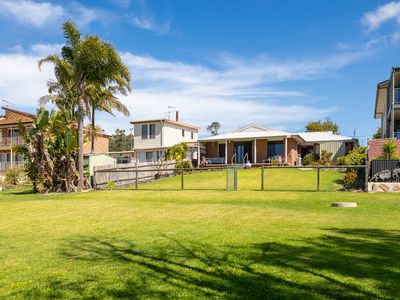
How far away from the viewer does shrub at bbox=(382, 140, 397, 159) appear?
21109 mm

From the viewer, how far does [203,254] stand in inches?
231

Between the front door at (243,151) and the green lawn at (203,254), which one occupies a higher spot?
the front door at (243,151)

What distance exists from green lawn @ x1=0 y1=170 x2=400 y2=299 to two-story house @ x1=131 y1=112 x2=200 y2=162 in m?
29.1

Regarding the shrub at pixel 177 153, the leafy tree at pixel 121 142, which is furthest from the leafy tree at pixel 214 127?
the shrub at pixel 177 153

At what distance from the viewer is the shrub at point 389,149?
21.1 meters

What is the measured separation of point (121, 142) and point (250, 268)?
274 feet

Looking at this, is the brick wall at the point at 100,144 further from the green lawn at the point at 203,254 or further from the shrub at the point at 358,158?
the green lawn at the point at 203,254

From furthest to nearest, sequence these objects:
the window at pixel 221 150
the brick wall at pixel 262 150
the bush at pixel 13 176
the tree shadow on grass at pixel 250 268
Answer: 1. the window at pixel 221 150
2. the brick wall at pixel 262 150
3. the bush at pixel 13 176
4. the tree shadow on grass at pixel 250 268

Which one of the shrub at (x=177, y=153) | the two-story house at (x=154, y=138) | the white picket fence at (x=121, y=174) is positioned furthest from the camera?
the two-story house at (x=154, y=138)

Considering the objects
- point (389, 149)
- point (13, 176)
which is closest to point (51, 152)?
point (13, 176)

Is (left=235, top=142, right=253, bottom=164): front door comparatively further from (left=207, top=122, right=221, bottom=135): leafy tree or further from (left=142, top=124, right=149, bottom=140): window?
(left=207, top=122, right=221, bottom=135): leafy tree

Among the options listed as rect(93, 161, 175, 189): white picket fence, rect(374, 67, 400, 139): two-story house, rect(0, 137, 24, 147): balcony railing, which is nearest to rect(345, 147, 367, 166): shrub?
rect(374, 67, 400, 139): two-story house

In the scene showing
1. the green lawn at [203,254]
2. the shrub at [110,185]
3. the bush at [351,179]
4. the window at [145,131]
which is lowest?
the shrub at [110,185]

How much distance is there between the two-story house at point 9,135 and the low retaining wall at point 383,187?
38561mm
